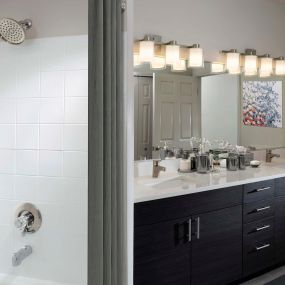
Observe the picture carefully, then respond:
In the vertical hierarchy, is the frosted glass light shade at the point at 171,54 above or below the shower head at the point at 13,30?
above

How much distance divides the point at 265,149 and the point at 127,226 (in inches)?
111

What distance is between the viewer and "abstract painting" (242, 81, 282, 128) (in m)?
3.84

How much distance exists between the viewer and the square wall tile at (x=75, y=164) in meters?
1.97

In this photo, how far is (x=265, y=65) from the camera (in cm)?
381

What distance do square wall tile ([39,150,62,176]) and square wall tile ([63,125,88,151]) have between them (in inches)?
2.9

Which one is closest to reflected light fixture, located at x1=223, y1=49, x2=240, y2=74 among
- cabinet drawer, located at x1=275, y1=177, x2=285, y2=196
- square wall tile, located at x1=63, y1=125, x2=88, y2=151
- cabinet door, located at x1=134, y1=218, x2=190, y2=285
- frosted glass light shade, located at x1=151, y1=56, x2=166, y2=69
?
frosted glass light shade, located at x1=151, y1=56, x2=166, y2=69

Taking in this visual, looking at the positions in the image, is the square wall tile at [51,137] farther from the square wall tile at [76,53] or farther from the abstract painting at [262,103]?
the abstract painting at [262,103]

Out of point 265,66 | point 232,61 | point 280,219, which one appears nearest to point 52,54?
point 232,61

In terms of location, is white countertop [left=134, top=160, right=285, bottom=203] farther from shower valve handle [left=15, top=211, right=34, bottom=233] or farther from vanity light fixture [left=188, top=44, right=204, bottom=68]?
vanity light fixture [left=188, top=44, right=204, bottom=68]

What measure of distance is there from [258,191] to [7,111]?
77.7 inches

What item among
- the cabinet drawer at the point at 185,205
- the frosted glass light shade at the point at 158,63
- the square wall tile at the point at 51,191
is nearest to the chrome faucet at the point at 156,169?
the cabinet drawer at the point at 185,205

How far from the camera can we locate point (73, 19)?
1940 mm

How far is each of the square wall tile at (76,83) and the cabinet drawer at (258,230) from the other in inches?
66.4

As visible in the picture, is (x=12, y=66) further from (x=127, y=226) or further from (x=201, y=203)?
(x=201, y=203)
